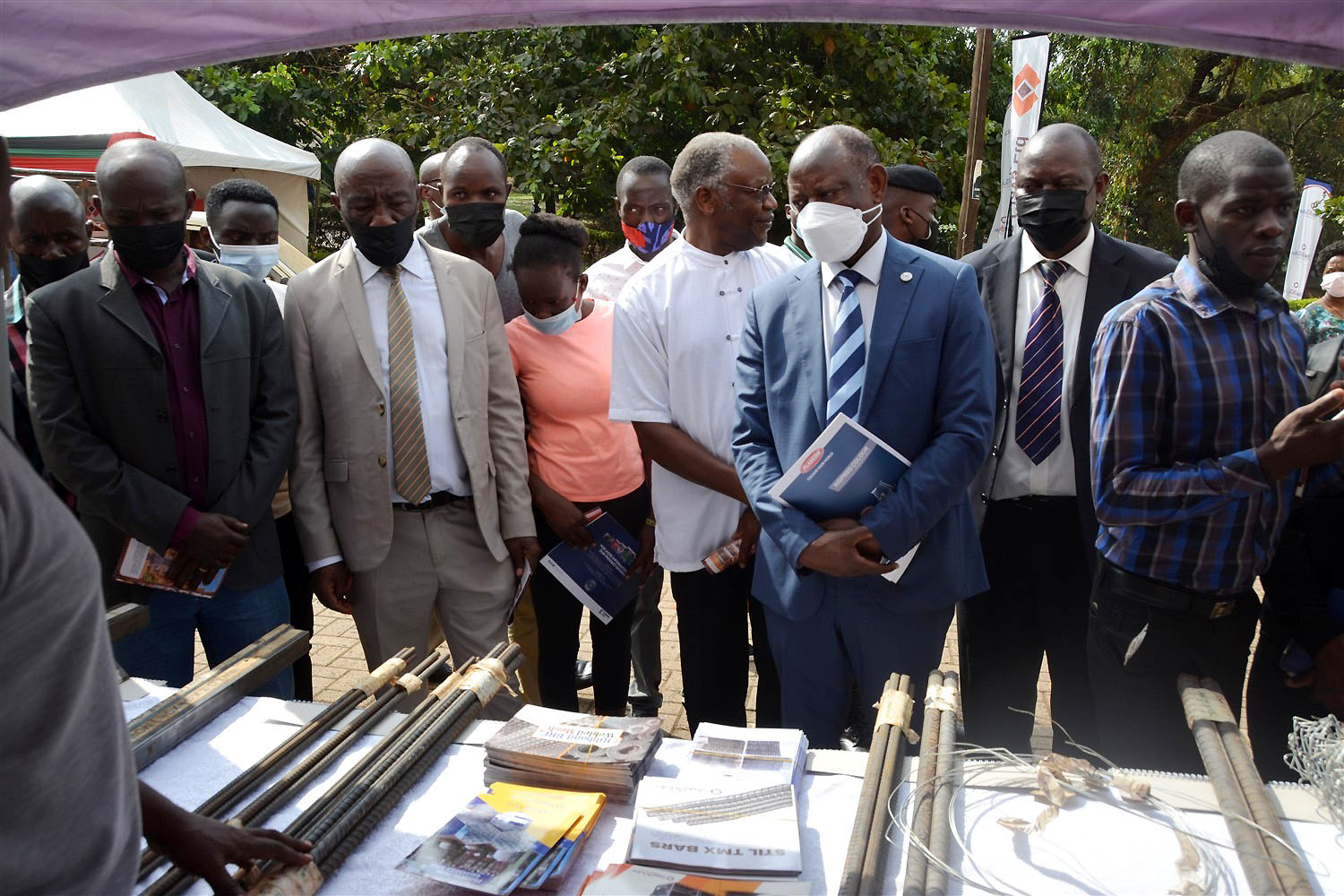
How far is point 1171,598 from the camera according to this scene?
256cm

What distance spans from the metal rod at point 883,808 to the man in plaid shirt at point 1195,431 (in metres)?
0.80

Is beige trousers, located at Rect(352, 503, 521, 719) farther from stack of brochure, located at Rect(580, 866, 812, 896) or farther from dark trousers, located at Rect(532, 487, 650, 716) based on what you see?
stack of brochure, located at Rect(580, 866, 812, 896)

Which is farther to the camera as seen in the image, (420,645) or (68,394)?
(420,645)

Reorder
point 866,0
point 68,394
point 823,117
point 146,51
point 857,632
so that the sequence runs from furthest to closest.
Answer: point 823,117
point 68,394
point 857,632
point 146,51
point 866,0

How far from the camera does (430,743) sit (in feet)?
6.86

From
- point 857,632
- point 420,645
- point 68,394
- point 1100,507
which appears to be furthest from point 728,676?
point 68,394

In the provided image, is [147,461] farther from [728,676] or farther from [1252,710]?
[1252,710]

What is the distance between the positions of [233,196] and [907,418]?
3090 millimetres

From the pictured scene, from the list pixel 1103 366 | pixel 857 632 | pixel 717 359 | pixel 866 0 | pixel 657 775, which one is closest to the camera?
pixel 866 0

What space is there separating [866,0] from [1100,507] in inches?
59.7

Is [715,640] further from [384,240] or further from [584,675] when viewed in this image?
[384,240]

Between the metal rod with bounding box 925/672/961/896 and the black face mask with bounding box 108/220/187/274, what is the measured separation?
100 inches

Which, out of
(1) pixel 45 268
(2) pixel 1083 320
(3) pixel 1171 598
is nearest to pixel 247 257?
(1) pixel 45 268

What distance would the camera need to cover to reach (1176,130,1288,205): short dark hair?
8.23ft
